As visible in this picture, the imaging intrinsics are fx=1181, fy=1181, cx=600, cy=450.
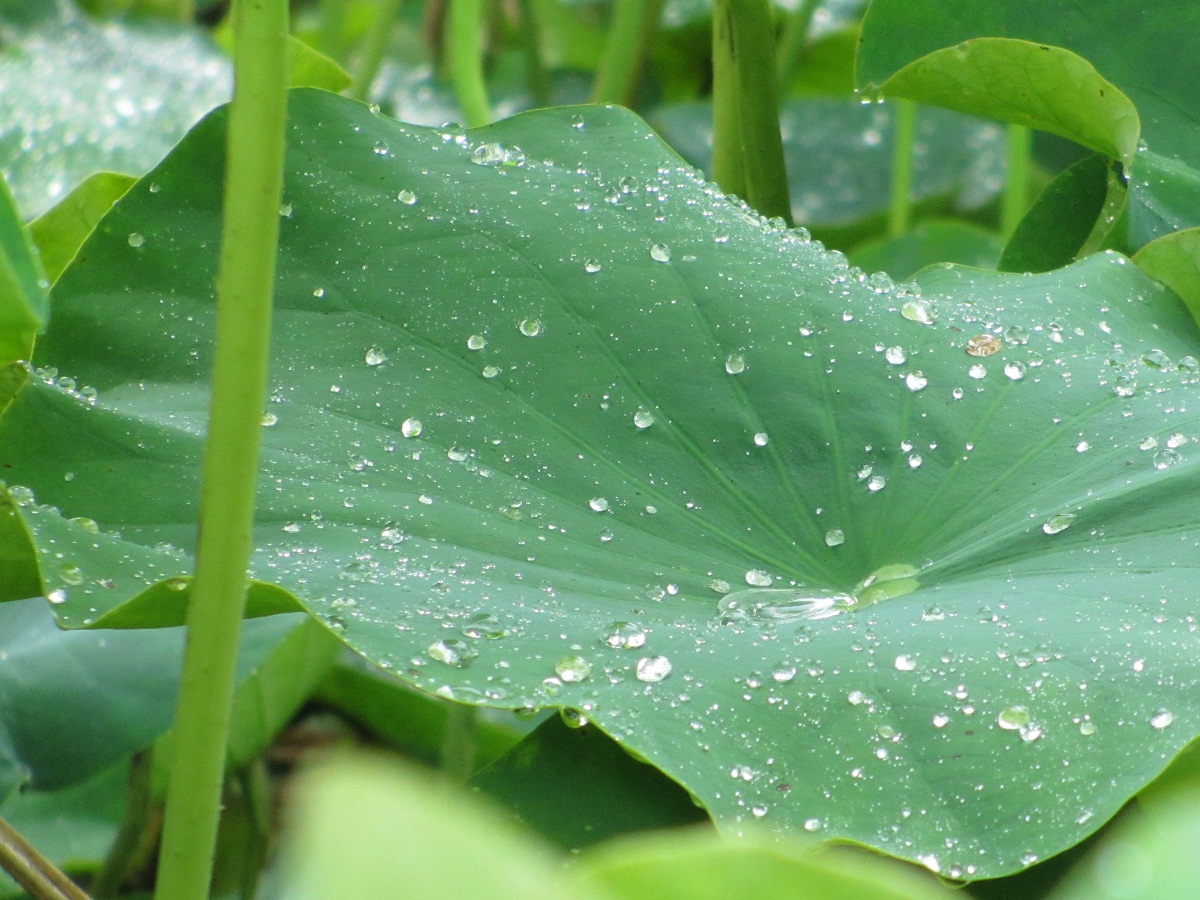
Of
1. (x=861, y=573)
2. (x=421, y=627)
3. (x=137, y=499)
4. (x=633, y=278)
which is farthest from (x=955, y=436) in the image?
(x=137, y=499)

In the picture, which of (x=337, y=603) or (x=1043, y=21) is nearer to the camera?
(x=337, y=603)

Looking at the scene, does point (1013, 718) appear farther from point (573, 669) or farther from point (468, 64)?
point (468, 64)

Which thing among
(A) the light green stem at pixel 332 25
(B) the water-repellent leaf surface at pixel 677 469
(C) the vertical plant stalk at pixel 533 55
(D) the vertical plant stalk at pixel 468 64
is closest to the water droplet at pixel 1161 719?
(B) the water-repellent leaf surface at pixel 677 469

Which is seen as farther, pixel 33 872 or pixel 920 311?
pixel 920 311

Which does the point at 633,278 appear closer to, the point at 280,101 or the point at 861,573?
the point at 861,573

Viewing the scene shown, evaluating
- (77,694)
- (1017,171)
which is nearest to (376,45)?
(1017,171)
